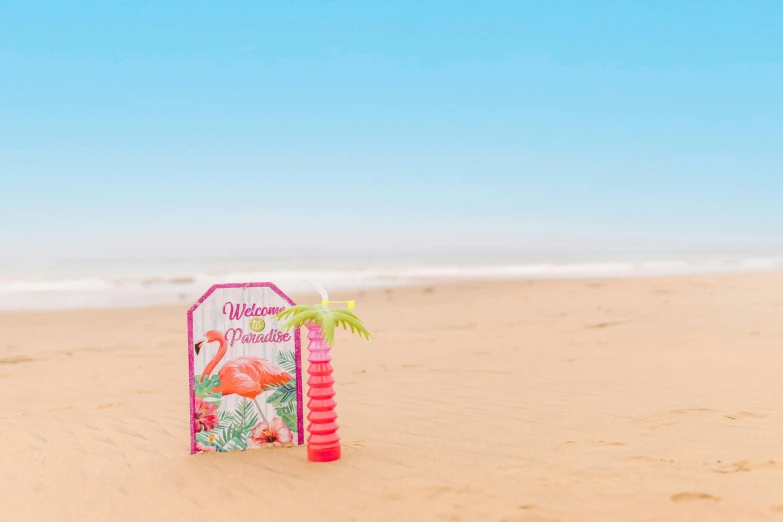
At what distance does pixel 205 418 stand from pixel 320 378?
0.85 meters

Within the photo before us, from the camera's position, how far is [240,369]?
143 inches

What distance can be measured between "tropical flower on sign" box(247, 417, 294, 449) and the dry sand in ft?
0.36

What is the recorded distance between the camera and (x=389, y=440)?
3.90 meters

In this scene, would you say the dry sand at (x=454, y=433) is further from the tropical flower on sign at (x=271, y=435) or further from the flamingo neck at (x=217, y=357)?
the flamingo neck at (x=217, y=357)

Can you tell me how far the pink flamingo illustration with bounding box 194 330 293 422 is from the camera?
Result: 3605mm

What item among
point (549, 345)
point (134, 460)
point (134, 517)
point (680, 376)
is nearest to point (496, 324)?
point (549, 345)

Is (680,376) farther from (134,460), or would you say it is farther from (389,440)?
(134,460)

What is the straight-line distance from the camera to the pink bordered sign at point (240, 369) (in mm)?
3598

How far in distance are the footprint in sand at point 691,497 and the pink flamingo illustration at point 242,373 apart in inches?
82.6

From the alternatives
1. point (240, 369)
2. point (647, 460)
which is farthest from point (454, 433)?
point (240, 369)

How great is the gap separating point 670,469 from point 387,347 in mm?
5541

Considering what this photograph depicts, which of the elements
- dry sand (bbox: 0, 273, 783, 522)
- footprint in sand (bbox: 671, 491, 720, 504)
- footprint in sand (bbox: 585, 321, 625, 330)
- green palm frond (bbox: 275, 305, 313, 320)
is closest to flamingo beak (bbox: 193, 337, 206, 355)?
green palm frond (bbox: 275, 305, 313, 320)

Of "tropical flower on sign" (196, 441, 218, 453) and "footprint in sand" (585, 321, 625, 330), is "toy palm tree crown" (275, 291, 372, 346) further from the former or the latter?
"footprint in sand" (585, 321, 625, 330)

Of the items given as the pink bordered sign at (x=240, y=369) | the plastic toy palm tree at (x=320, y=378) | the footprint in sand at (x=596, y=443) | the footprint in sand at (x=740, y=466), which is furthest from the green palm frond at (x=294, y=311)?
the footprint in sand at (x=740, y=466)
